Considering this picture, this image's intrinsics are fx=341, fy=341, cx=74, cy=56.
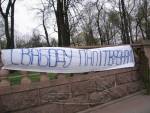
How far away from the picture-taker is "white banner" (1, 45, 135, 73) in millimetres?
7453

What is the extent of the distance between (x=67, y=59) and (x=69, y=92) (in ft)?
2.80

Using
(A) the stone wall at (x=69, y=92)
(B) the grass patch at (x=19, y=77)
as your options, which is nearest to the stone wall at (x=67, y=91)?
(A) the stone wall at (x=69, y=92)

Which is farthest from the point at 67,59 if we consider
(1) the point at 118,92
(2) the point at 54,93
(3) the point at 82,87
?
(1) the point at 118,92

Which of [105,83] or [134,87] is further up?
[105,83]

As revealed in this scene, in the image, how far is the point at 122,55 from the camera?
10.7m

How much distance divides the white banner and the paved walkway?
1053 millimetres

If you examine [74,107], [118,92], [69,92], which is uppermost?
[69,92]

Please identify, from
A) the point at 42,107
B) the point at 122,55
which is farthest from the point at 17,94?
the point at 122,55

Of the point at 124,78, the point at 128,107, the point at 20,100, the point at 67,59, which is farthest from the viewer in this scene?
the point at 124,78

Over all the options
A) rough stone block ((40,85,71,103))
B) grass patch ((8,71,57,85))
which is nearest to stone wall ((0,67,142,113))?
rough stone block ((40,85,71,103))

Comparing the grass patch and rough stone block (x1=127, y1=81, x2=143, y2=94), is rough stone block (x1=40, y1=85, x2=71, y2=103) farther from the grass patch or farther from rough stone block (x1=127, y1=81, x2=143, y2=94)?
rough stone block (x1=127, y1=81, x2=143, y2=94)

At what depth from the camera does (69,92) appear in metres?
8.30

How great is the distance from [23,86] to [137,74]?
5.05 meters

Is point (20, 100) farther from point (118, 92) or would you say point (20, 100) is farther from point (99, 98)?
point (118, 92)
